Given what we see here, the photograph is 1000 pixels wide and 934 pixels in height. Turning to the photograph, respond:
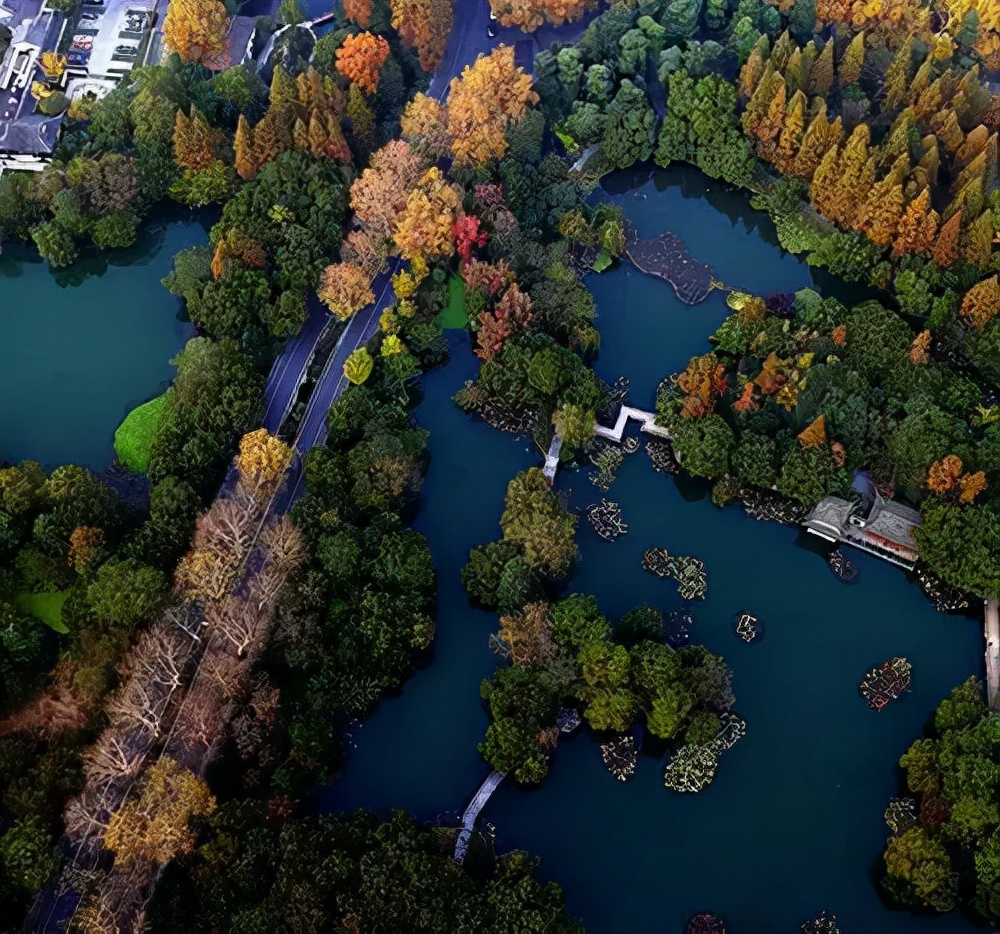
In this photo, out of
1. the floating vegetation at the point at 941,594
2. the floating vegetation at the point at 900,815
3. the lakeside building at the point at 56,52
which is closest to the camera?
the floating vegetation at the point at 900,815

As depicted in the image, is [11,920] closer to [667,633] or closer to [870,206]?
[667,633]

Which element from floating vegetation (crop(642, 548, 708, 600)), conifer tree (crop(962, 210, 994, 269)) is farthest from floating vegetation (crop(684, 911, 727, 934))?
conifer tree (crop(962, 210, 994, 269))

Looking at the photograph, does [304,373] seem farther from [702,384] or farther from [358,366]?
[702,384]

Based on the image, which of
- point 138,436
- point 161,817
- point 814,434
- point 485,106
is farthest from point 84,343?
point 814,434

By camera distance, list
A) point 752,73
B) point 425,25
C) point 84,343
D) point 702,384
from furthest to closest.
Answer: point 425,25
point 752,73
point 84,343
point 702,384

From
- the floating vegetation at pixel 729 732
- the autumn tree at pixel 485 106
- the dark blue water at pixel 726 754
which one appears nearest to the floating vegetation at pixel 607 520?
the dark blue water at pixel 726 754

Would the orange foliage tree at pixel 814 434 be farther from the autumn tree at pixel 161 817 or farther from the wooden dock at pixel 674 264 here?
the autumn tree at pixel 161 817

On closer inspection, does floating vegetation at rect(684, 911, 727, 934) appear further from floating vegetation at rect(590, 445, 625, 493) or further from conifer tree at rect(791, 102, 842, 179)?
conifer tree at rect(791, 102, 842, 179)
